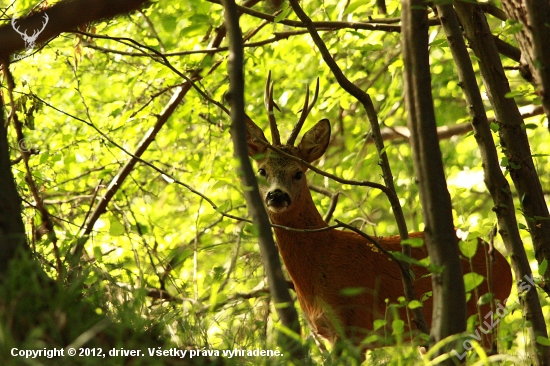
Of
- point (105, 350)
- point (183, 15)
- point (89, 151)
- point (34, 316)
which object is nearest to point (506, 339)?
point (105, 350)

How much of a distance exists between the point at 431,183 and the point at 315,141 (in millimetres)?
3070

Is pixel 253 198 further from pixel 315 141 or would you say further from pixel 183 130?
pixel 183 130

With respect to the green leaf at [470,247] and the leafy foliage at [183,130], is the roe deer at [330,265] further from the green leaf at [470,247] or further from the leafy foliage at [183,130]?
the green leaf at [470,247]

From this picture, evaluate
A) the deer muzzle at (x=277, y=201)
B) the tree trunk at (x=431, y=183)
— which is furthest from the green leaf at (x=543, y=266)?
the deer muzzle at (x=277, y=201)

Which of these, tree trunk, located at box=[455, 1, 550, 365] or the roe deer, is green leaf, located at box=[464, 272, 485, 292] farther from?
the roe deer

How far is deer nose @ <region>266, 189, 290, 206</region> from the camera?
4.77 meters

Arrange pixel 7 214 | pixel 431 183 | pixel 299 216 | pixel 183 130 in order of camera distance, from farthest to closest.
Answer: pixel 183 130
pixel 299 216
pixel 431 183
pixel 7 214

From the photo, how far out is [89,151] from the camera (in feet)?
18.9

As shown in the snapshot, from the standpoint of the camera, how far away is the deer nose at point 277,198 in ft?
15.7

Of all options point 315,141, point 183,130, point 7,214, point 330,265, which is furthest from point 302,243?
point 7,214

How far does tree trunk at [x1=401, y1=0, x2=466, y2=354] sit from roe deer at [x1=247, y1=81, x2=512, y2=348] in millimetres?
2132

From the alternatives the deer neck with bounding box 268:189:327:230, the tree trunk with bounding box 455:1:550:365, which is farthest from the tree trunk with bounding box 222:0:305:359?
the deer neck with bounding box 268:189:327:230

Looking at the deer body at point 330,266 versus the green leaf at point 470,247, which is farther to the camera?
the deer body at point 330,266

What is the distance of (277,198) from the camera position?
4.78 m
